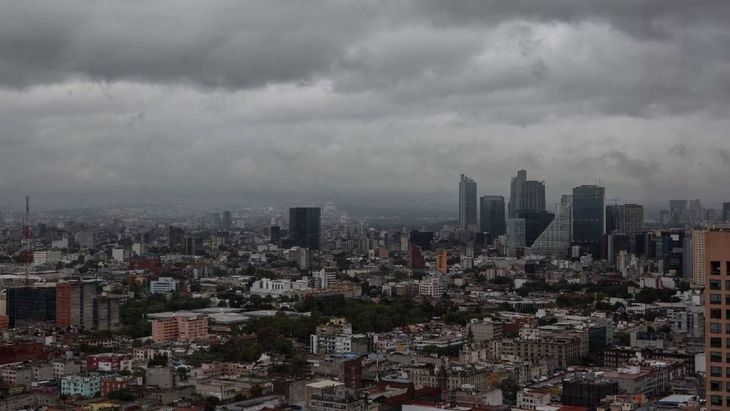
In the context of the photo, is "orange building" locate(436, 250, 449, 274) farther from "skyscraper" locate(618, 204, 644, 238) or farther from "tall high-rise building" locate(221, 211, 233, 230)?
"tall high-rise building" locate(221, 211, 233, 230)

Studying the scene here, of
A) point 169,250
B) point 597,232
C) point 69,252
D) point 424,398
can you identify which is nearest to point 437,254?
point 597,232

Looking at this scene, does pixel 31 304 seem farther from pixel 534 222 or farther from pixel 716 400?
pixel 534 222

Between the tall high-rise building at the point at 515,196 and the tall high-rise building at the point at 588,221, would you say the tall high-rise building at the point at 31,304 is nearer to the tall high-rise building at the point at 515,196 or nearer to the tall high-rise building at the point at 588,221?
the tall high-rise building at the point at 588,221

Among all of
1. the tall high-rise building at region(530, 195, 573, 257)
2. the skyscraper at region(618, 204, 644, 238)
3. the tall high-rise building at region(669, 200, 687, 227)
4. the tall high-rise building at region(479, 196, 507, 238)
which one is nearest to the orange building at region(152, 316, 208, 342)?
the tall high-rise building at region(669, 200, 687, 227)

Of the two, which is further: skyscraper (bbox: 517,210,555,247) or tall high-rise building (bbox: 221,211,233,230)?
tall high-rise building (bbox: 221,211,233,230)

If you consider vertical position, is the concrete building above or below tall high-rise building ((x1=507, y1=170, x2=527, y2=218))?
below

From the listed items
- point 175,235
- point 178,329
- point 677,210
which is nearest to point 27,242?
point 175,235

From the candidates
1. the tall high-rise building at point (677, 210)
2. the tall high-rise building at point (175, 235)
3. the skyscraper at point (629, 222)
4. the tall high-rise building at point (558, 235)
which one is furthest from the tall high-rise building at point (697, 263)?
the tall high-rise building at point (175, 235)
